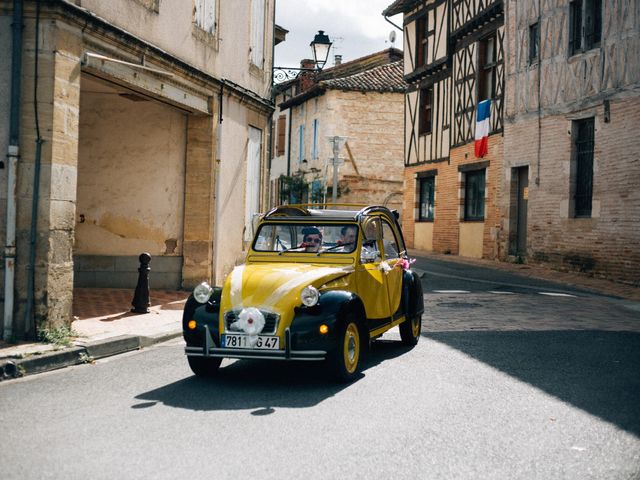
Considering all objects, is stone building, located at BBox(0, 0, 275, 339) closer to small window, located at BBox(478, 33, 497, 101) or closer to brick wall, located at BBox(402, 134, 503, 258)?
brick wall, located at BBox(402, 134, 503, 258)

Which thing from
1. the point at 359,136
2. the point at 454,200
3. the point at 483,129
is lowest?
the point at 454,200

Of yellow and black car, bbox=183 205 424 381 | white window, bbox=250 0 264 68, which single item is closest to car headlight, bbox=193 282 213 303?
yellow and black car, bbox=183 205 424 381

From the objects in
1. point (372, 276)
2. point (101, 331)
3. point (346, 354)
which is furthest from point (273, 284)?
point (101, 331)

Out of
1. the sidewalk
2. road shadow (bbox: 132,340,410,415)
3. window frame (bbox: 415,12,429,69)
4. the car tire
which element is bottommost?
road shadow (bbox: 132,340,410,415)

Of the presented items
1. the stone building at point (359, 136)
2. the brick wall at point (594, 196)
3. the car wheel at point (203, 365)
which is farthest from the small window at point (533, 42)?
the car wheel at point (203, 365)

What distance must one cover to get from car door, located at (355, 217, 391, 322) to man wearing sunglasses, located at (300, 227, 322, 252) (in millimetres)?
412

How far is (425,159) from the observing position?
28.9 metres

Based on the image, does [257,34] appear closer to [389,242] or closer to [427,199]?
[389,242]

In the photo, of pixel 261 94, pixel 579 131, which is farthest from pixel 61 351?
pixel 579 131

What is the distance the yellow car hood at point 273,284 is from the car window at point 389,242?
113cm

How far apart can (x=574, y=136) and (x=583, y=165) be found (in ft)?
2.44

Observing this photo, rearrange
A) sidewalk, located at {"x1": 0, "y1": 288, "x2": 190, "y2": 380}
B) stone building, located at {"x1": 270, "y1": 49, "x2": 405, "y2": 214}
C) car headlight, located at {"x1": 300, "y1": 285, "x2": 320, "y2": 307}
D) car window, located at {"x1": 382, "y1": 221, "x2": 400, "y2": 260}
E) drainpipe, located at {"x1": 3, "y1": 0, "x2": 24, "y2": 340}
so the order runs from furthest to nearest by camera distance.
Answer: stone building, located at {"x1": 270, "y1": 49, "x2": 405, "y2": 214}, car window, located at {"x1": 382, "y1": 221, "x2": 400, "y2": 260}, drainpipe, located at {"x1": 3, "y1": 0, "x2": 24, "y2": 340}, sidewalk, located at {"x1": 0, "y1": 288, "x2": 190, "y2": 380}, car headlight, located at {"x1": 300, "y1": 285, "x2": 320, "y2": 307}

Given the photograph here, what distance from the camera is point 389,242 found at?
877 centimetres

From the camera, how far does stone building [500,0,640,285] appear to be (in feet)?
54.9
